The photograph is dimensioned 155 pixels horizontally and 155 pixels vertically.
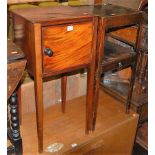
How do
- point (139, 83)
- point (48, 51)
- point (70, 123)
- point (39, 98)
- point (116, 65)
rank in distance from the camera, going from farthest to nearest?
point (139, 83)
point (70, 123)
point (116, 65)
point (39, 98)
point (48, 51)

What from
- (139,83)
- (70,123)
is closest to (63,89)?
(70,123)

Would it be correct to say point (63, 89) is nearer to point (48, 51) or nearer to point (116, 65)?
point (116, 65)

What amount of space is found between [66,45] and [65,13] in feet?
0.58

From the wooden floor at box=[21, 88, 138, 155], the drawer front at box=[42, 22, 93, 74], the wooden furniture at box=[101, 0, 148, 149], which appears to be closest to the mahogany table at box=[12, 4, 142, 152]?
the drawer front at box=[42, 22, 93, 74]

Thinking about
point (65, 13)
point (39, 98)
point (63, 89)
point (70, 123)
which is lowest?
point (70, 123)

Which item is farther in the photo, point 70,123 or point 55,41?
point 70,123

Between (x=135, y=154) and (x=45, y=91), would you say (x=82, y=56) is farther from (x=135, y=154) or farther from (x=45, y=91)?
(x=135, y=154)

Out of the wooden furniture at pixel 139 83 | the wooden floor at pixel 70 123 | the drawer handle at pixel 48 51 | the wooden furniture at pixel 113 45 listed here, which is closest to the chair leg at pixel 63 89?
the wooden floor at pixel 70 123

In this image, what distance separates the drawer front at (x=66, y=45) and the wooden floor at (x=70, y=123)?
493mm

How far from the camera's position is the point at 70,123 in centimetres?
169

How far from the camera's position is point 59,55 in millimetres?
1219

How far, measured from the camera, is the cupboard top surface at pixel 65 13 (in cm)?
116
